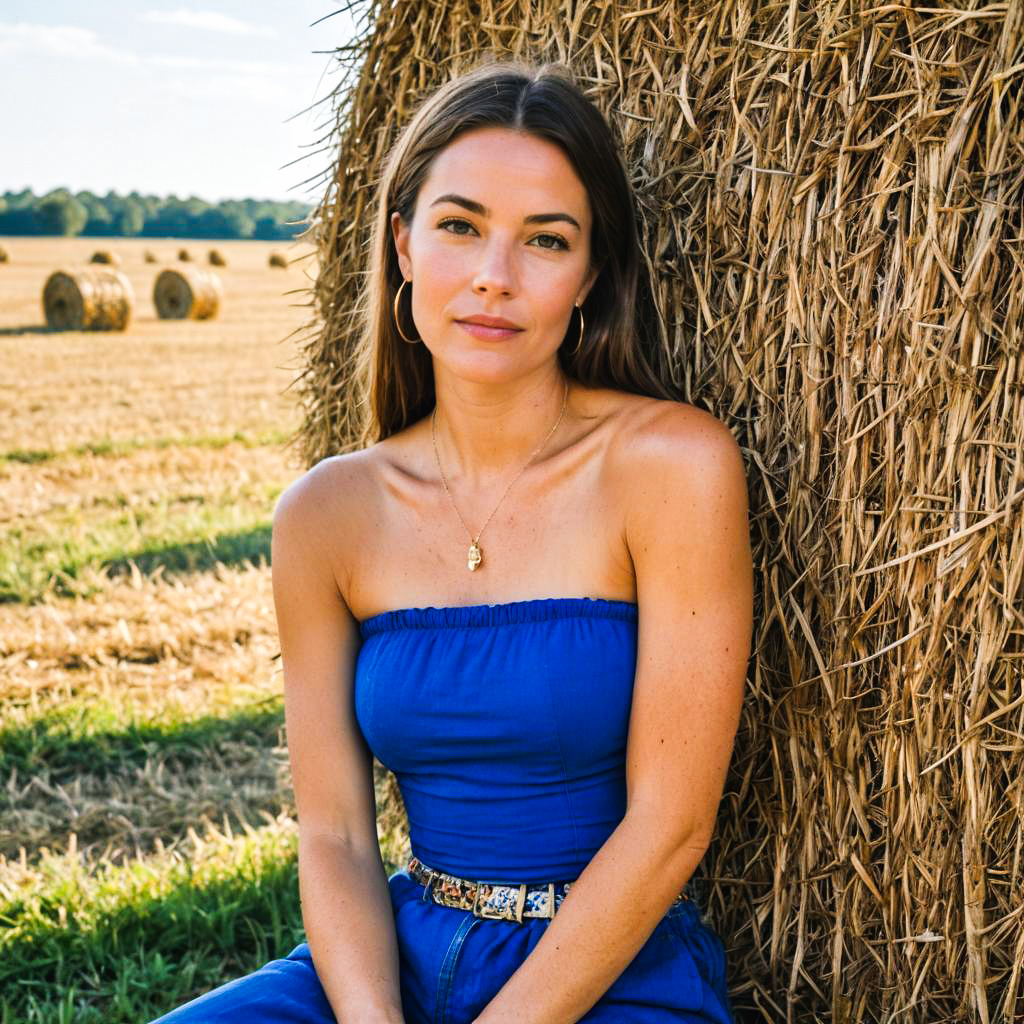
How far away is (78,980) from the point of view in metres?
2.93

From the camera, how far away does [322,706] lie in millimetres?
2250

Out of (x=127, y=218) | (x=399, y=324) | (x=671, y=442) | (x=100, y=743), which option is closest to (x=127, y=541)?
(x=100, y=743)

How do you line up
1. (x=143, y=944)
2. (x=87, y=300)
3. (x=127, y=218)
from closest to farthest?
(x=143, y=944) → (x=87, y=300) → (x=127, y=218)

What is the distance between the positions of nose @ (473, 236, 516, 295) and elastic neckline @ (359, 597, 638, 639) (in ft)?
1.72

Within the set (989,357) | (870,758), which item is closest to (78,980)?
(870,758)

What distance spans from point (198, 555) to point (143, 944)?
2942mm

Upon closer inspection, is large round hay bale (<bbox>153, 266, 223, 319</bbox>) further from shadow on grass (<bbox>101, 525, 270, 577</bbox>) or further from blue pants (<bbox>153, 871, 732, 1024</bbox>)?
blue pants (<bbox>153, 871, 732, 1024</bbox>)

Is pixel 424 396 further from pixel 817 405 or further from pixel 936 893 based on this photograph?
pixel 936 893

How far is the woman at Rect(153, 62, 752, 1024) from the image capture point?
6.39 feet

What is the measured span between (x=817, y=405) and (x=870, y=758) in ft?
1.91

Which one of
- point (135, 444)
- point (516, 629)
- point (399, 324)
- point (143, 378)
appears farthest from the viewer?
point (143, 378)

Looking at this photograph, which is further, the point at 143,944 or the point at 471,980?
the point at 143,944

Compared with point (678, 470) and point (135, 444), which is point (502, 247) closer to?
point (678, 470)

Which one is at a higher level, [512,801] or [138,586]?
[512,801]
